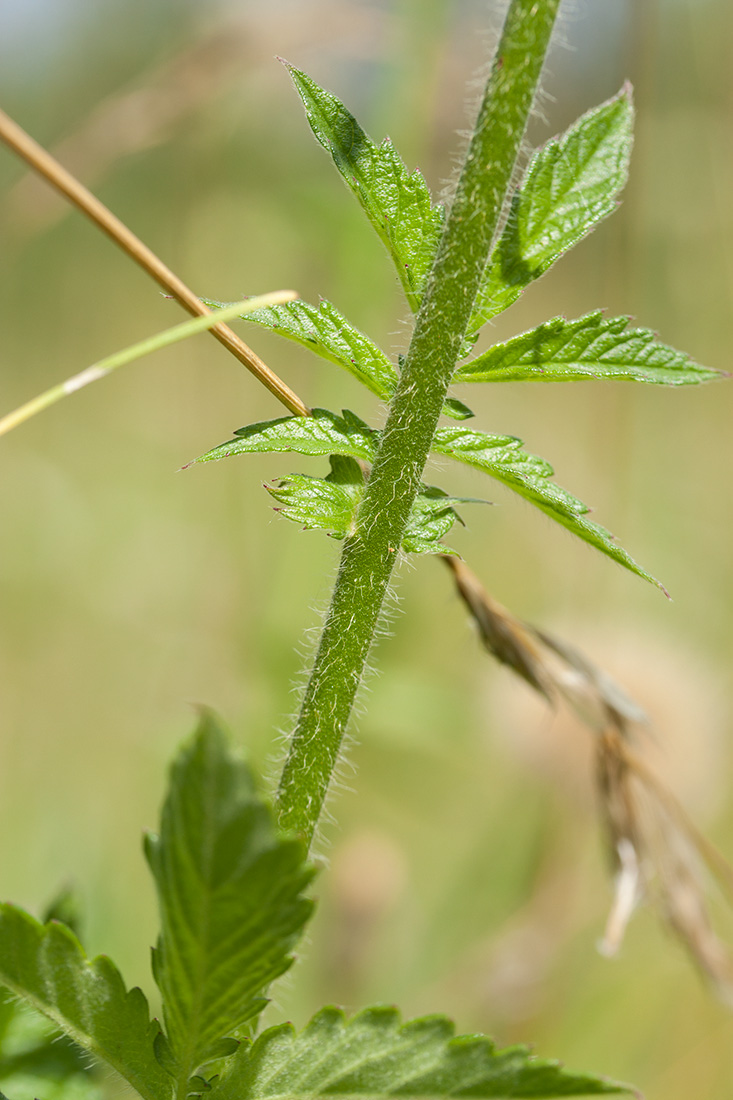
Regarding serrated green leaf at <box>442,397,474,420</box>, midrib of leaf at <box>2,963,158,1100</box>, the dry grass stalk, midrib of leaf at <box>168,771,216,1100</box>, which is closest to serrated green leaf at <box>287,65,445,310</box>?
serrated green leaf at <box>442,397,474,420</box>

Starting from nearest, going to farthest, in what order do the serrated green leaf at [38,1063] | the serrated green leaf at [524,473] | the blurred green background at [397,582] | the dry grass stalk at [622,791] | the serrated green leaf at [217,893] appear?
the serrated green leaf at [217,893]
the serrated green leaf at [524,473]
the serrated green leaf at [38,1063]
the dry grass stalk at [622,791]
the blurred green background at [397,582]

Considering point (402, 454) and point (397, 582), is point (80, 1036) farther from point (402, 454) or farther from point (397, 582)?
point (397, 582)

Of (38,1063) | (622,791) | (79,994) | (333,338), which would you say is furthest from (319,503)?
(622,791)

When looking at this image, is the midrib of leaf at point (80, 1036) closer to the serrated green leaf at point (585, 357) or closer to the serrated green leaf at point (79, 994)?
the serrated green leaf at point (79, 994)

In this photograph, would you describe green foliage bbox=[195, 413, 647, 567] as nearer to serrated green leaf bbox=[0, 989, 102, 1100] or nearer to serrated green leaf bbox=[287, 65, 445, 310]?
serrated green leaf bbox=[287, 65, 445, 310]

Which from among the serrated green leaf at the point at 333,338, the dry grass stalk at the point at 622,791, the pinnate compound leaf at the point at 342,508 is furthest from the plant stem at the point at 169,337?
the dry grass stalk at the point at 622,791

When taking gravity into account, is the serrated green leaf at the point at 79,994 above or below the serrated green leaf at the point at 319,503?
below
